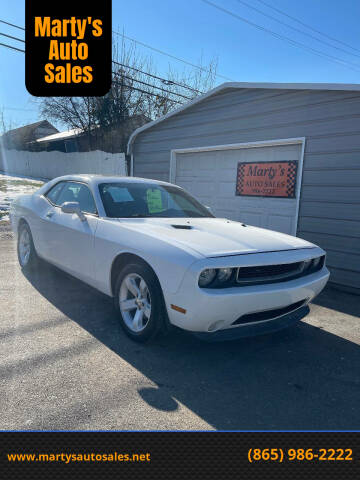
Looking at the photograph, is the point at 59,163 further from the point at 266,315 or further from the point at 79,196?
the point at 266,315

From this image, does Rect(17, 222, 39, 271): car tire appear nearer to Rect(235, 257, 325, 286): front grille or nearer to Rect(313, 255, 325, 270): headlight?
Rect(235, 257, 325, 286): front grille

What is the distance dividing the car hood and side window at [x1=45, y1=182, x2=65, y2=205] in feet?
5.48

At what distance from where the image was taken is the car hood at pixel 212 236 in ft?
9.60

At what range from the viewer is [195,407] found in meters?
2.44

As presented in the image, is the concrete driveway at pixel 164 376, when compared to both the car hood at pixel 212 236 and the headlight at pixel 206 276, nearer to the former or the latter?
the headlight at pixel 206 276

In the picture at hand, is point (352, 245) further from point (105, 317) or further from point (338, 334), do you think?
point (105, 317)

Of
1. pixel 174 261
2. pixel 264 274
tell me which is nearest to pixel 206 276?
pixel 174 261

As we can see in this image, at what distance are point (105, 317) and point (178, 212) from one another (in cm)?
143

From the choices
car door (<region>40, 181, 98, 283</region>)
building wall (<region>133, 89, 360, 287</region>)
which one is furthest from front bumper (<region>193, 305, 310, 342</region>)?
building wall (<region>133, 89, 360, 287</region>)

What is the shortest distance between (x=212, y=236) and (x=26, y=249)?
3377 millimetres

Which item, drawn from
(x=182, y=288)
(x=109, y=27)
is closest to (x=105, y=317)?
(x=182, y=288)

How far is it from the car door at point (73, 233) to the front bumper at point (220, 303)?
134 centimetres

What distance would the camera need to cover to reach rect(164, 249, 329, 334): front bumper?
8.74ft

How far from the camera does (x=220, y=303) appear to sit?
267 centimetres
